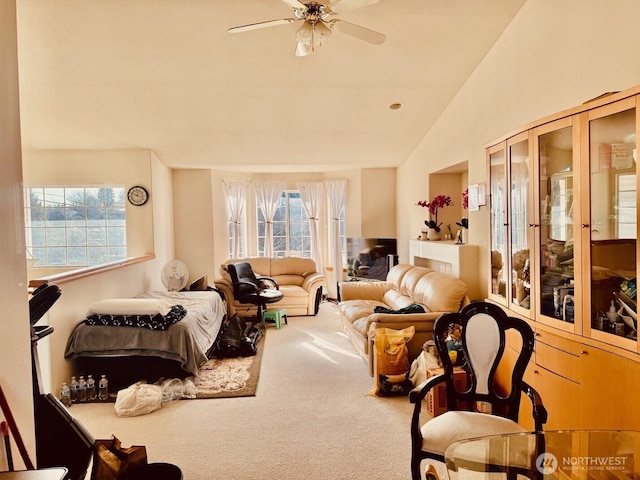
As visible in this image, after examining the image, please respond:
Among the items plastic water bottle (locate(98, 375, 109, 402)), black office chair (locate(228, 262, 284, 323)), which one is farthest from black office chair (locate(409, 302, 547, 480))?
black office chair (locate(228, 262, 284, 323))

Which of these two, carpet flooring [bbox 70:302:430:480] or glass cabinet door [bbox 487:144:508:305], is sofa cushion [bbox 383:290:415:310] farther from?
glass cabinet door [bbox 487:144:508:305]

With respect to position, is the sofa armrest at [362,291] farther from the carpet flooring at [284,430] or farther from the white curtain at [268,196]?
the white curtain at [268,196]

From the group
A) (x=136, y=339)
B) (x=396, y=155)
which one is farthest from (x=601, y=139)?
(x=396, y=155)

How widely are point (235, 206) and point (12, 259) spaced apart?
5.65 m

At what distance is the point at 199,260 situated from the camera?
6898mm

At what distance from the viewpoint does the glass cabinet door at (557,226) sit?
216cm

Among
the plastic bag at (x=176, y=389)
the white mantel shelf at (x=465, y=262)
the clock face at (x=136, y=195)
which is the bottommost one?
the plastic bag at (x=176, y=389)

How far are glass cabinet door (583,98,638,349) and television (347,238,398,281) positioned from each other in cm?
454

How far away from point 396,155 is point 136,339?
447cm

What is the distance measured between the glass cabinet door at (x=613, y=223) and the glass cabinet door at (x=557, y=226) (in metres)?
0.09

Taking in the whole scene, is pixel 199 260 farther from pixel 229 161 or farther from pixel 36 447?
pixel 36 447

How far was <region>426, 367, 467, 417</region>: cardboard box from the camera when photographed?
297 cm

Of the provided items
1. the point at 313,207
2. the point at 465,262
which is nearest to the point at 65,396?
the point at 465,262

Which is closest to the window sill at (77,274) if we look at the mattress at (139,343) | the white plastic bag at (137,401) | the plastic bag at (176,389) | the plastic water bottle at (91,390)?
the mattress at (139,343)
